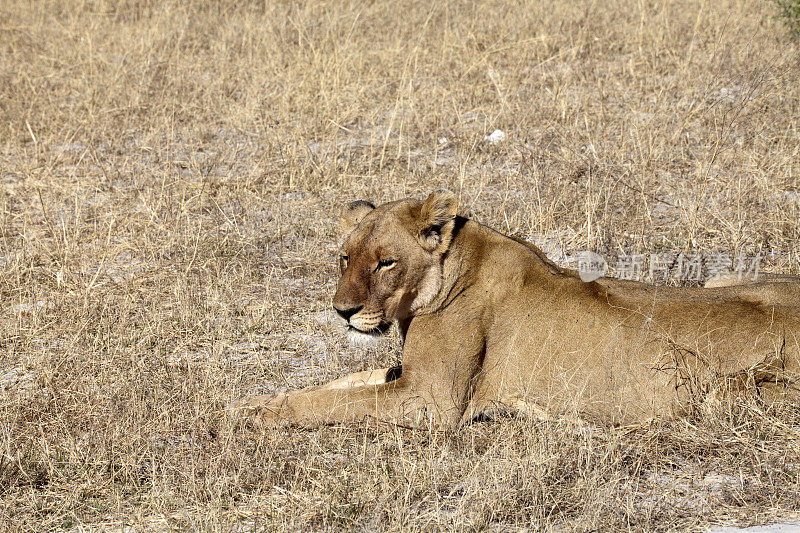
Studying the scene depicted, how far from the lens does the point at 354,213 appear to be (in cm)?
509

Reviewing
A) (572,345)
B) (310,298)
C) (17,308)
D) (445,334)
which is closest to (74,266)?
(17,308)

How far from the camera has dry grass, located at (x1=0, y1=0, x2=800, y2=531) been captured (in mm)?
3863

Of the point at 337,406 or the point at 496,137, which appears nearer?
the point at 337,406

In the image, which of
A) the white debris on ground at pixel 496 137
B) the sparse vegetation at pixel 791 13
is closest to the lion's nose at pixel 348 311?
the white debris on ground at pixel 496 137

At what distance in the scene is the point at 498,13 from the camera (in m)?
11.6

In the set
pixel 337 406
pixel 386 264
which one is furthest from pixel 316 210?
pixel 337 406

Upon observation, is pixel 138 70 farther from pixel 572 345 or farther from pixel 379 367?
pixel 572 345

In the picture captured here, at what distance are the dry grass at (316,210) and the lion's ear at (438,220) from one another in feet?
3.14

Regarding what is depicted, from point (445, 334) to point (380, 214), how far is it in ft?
2.35

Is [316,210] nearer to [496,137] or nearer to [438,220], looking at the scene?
[496,137]

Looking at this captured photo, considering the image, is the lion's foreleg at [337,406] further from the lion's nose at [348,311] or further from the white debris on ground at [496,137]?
the white debris on ground at [496,137]

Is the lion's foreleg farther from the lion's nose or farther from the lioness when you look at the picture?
the lion's nose

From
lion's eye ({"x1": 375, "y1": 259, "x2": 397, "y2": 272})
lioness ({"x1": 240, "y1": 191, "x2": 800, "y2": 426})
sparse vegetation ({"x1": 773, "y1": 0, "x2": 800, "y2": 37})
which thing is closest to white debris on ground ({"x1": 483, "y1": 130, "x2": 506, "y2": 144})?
sparse vegetation ({"x1": 773, "y1": 0, "x2": 800, "y2": 37})

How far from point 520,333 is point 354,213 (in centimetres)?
116
